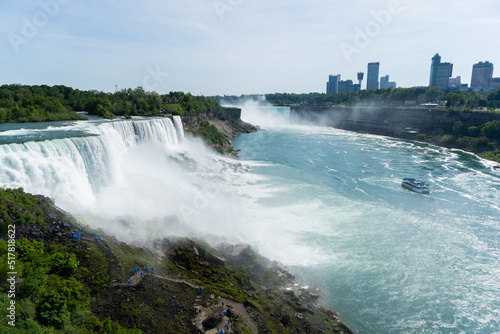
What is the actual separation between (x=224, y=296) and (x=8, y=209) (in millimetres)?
9311

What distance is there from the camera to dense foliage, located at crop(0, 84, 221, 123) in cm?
3231

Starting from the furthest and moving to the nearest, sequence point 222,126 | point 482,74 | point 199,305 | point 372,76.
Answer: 1. point 372,76
2. point 482,74
3. point 222,126
4. point 199,305

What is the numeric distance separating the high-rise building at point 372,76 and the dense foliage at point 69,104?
15274 cm

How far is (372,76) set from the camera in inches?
7559

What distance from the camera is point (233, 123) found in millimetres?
85500

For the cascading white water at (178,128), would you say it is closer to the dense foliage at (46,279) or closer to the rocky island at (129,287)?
the rocky island at (129,287)

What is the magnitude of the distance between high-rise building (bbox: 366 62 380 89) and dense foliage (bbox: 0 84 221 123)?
501 ft

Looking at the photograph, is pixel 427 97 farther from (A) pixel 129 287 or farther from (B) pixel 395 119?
(A) pixel 129 287

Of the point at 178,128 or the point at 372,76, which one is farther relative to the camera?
the point at 372,76

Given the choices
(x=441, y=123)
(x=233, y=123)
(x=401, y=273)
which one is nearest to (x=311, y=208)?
(x=401, y=273)

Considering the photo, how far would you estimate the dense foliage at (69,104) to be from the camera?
32.3 metres

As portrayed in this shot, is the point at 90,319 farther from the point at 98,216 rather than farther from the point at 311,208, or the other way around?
the point at 311,208

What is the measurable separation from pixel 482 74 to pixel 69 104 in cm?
21300

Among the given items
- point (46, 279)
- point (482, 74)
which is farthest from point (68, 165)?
point (482, 74)
